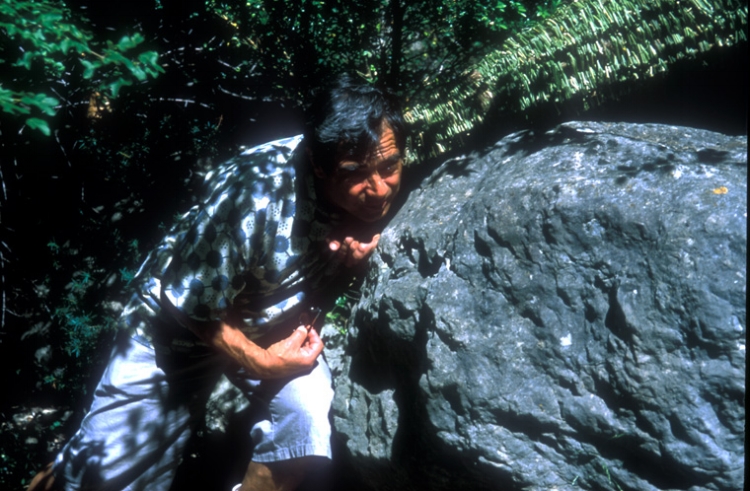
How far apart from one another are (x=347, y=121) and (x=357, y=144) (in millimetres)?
104

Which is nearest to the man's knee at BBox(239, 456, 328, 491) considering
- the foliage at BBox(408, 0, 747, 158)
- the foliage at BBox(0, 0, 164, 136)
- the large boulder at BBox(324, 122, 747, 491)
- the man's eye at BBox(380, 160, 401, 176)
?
the large boulder at BBox(324, 122, 747, 491)

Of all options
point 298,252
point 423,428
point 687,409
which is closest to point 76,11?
point 298,252

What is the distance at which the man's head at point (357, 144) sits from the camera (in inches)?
99.6

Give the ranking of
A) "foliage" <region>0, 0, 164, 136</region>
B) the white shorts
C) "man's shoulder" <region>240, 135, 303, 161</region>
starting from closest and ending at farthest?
1. "foliage" <region>0, 0, 164, 136</region>
2. "man's shoulder" <region>240, 135, 303, 161</region>
3. the white shorts

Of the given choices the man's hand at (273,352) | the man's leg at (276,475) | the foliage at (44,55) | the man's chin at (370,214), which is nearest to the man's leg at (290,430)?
the man's leg at (276,475)

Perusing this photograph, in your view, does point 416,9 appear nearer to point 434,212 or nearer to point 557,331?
point 434,212

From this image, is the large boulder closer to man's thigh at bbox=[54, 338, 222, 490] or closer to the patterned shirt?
the patterned shirt

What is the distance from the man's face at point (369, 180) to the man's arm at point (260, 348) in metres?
0.82

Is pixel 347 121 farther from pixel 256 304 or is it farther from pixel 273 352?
pixel 273 352

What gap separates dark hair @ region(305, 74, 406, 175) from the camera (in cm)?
252

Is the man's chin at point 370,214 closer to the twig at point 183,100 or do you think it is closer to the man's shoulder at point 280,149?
the man's shoulder at point 280,149

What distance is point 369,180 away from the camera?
2.62 metres

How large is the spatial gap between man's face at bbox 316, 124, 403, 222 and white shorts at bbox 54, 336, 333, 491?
1.08 metres

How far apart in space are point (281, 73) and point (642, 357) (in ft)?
8.24
